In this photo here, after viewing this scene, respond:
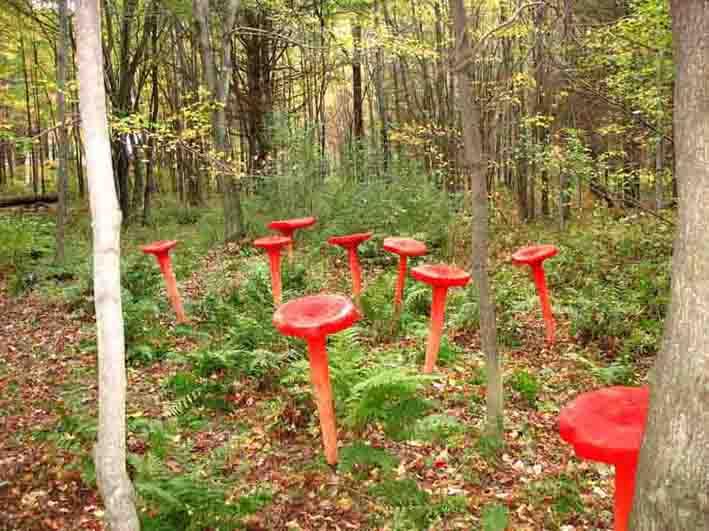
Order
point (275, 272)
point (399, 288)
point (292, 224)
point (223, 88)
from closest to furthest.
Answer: point (399, 288), point (275, 272), point (292, 224), point (223, 88)

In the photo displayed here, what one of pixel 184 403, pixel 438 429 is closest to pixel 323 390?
pixel 438 429

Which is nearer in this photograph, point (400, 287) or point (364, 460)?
point (364, 460)

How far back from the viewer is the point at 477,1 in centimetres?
1530

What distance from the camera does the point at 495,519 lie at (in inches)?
132

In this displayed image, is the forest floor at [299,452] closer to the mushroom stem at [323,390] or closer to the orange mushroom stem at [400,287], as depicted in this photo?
the mushroom stem at [323,390]

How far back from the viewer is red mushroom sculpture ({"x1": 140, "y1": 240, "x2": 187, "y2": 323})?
7.10m

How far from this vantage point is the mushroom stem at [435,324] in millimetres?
5418

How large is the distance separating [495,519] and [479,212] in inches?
90.3

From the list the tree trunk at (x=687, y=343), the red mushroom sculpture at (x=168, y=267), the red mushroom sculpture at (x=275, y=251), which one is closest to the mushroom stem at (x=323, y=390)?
the tree trunk at (x=687, y=343)

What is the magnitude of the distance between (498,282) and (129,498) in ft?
22.4

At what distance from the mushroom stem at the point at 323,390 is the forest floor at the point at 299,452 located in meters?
0.11

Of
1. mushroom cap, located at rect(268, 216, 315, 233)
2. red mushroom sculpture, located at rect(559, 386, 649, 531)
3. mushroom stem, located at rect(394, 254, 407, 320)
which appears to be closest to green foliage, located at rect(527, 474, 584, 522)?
red mushroom sculpture, located at rect(559, 386, 649, 531)

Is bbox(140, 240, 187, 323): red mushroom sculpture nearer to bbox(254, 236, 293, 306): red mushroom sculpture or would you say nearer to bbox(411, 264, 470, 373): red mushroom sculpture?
bbox(254, 236, 293, 306): red mushroom sculpture

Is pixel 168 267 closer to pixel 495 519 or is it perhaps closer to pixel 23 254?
pixel 495 519
